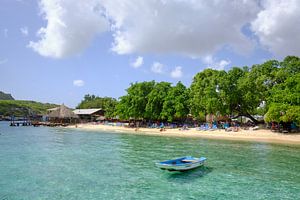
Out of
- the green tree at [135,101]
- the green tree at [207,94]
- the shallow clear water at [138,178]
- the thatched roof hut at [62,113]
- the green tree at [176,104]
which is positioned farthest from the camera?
the thatched roof hut at [62,113]

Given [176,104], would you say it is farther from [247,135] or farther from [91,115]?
[91,115]

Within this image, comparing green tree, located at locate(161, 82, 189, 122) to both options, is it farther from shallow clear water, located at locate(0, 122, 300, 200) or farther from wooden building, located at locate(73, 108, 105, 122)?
wooden building, located at locate(73, 108, 105, 122)

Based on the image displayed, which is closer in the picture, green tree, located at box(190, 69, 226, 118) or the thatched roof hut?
green tree, located at box(190, 69, 226, 118)

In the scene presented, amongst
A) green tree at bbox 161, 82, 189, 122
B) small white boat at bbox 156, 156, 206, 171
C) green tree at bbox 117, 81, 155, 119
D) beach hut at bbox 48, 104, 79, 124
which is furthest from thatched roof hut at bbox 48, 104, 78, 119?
small white boat at bbox 156, 156, 206, 171

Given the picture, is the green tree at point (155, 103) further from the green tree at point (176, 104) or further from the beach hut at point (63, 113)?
the beach hut at point (63, 113)

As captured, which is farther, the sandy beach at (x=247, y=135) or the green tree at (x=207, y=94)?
the green tree at (x=207, y=94)

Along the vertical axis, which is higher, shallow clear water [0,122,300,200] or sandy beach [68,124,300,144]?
sandy beach [68,124,300,144]

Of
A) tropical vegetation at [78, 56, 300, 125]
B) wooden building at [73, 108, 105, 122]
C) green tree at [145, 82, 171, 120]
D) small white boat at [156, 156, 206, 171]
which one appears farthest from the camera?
wooden building at [73, 108, 105, 122]

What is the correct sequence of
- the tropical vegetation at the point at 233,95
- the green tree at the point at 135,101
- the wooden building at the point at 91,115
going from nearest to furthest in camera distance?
the tropical vegetation at the point at 233,95
the green tree at the point at 135,101
the wooden building at the point at 91,115

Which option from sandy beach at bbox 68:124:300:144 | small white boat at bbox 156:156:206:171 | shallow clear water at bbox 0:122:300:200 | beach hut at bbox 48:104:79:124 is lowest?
shallow clear water at bbox 0:122:300:200

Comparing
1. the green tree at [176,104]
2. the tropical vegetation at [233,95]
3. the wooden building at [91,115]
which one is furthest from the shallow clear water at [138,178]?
the wooden building at [91,115]

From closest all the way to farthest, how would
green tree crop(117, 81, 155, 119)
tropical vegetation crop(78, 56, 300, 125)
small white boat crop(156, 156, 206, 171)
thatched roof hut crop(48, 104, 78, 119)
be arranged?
small white boat crop(156, 156, 206, 171) < tropical vegetation crop(78, 56, 300, 125) < green tree crop(117, 81, 155, 119) < thatched roof hut crop(48, 104, 78, 119)

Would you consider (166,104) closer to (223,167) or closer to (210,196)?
(223,167)

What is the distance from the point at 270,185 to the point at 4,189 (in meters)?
13.5
